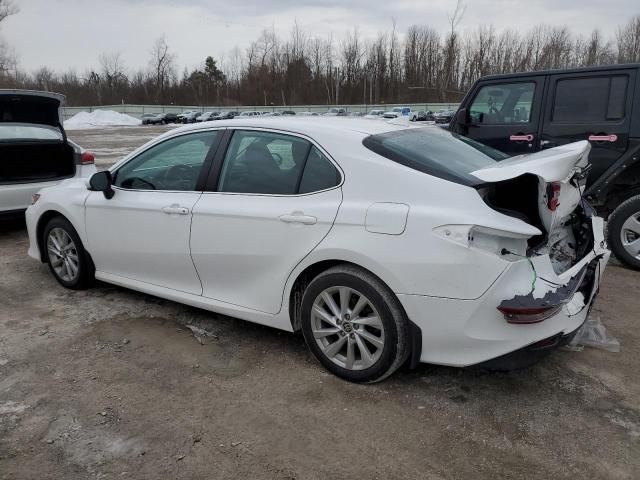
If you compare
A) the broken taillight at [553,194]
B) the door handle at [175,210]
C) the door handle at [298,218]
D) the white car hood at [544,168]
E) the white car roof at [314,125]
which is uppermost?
the white car roof at [314,125]

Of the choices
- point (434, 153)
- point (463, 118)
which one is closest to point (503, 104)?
point (463, 118)

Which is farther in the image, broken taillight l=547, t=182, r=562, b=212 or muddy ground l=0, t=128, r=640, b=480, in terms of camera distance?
broken taillight l=547, t=182, r=562, b=212

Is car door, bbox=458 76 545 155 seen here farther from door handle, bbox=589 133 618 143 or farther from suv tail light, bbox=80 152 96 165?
suv tail light, bbox=80 152 96 165

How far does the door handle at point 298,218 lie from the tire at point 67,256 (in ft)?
7.26

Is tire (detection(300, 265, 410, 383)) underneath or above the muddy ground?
above

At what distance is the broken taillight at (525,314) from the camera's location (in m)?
2.52

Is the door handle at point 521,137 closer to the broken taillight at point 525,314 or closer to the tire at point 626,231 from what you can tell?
the tire at point 626,231

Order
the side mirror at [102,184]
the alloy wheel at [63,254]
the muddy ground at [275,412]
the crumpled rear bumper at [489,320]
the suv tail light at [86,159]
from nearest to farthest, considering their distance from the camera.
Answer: the muddy ground at [275,412]
the crumpled rear bumper at [489,320]
the side mirror at [102,184]
the alloy wheel at [63,254]
the suv tail light at [86,159]

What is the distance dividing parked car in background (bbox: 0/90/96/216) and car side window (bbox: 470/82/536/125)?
5245 mm

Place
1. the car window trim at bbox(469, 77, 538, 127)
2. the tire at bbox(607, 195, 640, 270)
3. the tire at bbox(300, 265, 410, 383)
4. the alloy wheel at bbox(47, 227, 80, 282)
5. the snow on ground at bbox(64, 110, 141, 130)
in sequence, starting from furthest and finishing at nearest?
1. the snow on ground at bbox(64, 110, 141, 130)
2. the car window trim at bbox(469, 77, 538, 127)
3. the tire at bbox(607, 195, 640, 270)
4. the alloy wheel at bbox(47, 227, 80, 282)
5. the tire at bbox(300, 265, 410, 383)

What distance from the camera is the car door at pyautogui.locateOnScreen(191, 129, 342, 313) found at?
10.0 ft

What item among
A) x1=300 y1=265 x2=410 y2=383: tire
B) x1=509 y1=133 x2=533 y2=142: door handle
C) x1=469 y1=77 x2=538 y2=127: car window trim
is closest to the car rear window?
x1=300 y1=265 x2=410 y2=383: tire

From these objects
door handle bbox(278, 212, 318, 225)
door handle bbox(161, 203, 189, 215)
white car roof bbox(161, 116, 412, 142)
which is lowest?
door handle bbox(161, 203, 189, 215)

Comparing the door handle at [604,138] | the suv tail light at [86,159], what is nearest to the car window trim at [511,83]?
the door handle at [604,138]
